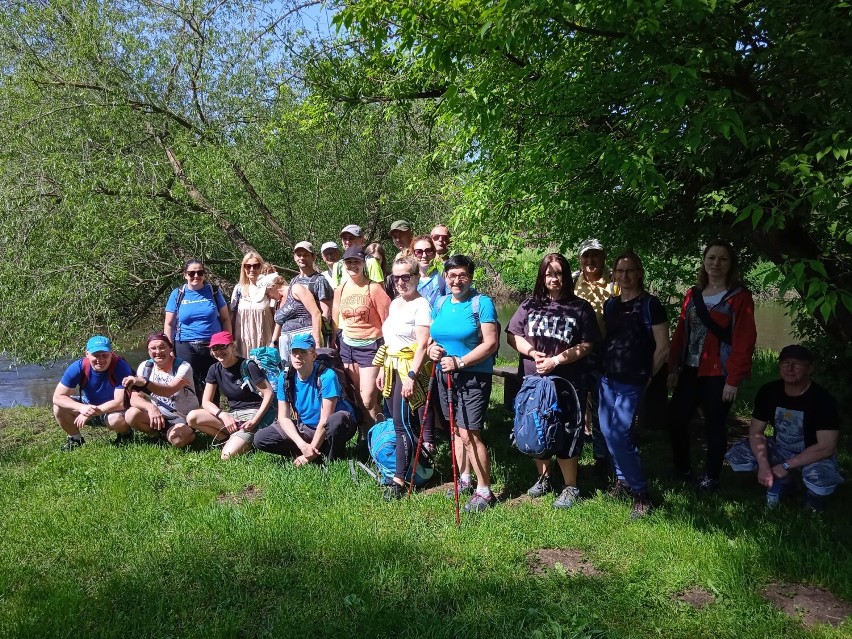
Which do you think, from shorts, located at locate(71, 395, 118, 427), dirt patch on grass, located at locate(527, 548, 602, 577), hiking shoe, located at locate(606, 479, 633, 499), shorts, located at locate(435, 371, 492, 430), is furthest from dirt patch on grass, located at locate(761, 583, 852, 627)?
shorts, located at locate(71, 395, 118, 427)

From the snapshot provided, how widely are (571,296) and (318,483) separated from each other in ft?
7.75

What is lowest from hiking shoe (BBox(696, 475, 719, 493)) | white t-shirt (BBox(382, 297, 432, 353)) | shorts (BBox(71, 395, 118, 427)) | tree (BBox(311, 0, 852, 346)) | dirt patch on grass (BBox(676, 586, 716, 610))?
dirt patch on grass (BBox(676, 586, 716, 610))

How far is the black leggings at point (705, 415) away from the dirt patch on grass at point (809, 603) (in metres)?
1.36

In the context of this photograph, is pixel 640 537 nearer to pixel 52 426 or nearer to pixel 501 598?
pixel 501 598

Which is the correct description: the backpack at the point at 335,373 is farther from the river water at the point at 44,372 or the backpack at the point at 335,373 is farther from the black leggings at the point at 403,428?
the river water at the point at 44,372

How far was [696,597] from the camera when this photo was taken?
3.49 metres

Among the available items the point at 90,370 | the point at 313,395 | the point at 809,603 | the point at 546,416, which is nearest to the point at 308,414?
the point at 313,395

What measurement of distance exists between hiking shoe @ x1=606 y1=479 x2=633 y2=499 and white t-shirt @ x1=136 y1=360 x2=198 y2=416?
398cm

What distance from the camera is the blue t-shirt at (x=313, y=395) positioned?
5645mm

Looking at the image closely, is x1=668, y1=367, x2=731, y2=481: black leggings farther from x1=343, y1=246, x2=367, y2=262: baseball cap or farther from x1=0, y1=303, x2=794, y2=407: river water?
x1=0, y1=303, x2=794, y2=407: river water

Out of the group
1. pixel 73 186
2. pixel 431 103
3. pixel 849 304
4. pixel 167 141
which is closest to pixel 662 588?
pixel 849 304

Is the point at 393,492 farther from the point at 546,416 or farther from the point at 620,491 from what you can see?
the point at 620,491

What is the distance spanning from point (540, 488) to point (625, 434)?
0.84 m

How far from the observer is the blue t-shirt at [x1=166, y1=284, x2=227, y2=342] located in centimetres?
679
